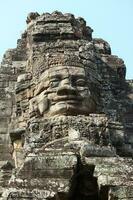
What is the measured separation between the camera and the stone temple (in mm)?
8586

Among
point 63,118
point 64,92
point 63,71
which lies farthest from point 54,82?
point 63,118

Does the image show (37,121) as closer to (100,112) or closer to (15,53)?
(100,112)

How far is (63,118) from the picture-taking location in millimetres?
11102

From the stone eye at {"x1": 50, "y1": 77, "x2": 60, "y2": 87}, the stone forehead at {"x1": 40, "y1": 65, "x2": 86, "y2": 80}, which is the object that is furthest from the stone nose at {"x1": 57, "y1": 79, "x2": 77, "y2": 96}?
the stone forehead at {"x1": 40, "y1": 65, "x2": 86, "y2": 80}

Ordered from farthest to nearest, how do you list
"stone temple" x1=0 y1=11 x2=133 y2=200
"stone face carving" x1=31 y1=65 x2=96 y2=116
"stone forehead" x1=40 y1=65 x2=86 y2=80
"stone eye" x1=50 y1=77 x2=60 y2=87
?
"stone forehead" x1=40 y1=65 x2=86 y2=80 < "stone eye" x1=50 y1=77 x2=60 y2=87 < "stone face carving" x1=31 y1=65 x2=96 y2=116 < "stone temple" x1=0 y1=11 x2=133 y2=200

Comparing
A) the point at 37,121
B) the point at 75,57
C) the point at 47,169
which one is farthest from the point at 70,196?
the point at 75,57

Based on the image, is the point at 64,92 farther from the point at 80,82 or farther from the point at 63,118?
the point at 63,118

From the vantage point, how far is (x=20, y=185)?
841 centimetres

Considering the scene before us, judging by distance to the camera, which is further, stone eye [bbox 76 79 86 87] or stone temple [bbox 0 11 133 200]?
stone eye [bbox 76 79 86 87]

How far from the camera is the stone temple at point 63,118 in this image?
338 inches

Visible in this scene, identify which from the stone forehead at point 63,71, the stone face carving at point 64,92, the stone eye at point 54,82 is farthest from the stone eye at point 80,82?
the stone eye at point 54,82

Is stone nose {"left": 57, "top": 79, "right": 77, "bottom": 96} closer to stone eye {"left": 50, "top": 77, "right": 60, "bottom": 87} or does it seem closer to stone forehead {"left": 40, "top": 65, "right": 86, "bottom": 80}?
stone eye {"left": 50, "top": 77, "right": 60, "bottom": 87}

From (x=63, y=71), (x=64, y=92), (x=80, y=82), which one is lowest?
(x=64, y=92)

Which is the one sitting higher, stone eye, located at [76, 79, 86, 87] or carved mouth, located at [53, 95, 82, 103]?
stone eye, located at [76, 79, 86, 87]
